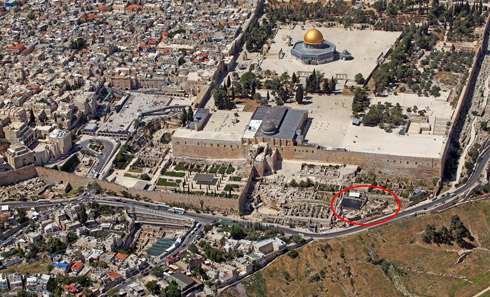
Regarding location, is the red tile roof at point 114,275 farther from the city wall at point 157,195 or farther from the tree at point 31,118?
the tree at point 31,118

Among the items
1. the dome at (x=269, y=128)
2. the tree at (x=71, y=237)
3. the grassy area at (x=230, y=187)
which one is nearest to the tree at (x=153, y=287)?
the tree at (x=71, y=237)

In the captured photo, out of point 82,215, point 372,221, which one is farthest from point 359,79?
point 82,215

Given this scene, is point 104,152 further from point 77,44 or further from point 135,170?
point 77,44

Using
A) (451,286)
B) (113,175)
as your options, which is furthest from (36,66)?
(451,286)

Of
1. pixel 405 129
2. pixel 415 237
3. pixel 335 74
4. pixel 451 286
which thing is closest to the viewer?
pixel 451 286

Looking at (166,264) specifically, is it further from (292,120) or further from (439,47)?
(439,47)

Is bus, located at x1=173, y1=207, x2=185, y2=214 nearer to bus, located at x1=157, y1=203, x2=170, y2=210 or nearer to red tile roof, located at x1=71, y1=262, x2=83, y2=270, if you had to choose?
bus, located at x1=157, y1=203, x2=170, y2=210
